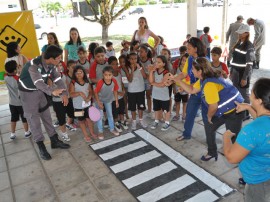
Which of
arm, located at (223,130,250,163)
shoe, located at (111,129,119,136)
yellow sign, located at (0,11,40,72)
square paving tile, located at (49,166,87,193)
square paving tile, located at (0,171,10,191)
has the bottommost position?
square paving tile, located at (0,171,10,191)

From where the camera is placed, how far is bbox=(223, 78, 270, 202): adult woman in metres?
2.07

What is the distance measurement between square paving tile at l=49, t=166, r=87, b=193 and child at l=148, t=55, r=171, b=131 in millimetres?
2033

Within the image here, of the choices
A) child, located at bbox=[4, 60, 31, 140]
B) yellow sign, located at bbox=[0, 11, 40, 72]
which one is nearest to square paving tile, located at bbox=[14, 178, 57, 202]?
child, located at bbox=[4, 60, 31, 140]

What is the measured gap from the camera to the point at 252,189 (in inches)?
92.4

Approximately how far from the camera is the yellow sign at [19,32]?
719 centimetres

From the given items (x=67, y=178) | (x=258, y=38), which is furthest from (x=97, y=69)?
(x=258, y=38)

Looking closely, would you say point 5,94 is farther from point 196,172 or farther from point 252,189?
point 252,189

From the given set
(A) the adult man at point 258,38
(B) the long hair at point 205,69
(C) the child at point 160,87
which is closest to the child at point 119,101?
(C) the child at point 160,87

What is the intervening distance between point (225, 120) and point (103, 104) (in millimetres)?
2598

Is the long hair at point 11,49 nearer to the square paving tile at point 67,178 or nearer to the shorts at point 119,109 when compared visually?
the shorts at point 119,109

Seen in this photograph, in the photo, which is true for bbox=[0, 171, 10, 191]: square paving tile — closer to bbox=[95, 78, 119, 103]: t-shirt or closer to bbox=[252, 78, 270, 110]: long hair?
bbox=[95, 78, 119, 103]: t-shirt

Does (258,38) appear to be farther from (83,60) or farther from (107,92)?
(107,92)

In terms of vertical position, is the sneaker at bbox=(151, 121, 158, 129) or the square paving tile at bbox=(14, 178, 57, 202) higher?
the sneaker at bbox=(151, 121, 158, 129)

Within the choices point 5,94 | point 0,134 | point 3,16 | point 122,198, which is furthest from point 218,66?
point 5,94
